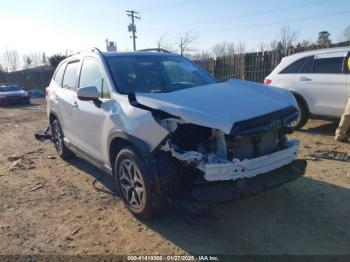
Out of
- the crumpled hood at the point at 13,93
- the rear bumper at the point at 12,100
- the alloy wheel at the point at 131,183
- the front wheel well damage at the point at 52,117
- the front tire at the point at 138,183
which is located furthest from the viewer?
the crumpled hood at the point at 13,93

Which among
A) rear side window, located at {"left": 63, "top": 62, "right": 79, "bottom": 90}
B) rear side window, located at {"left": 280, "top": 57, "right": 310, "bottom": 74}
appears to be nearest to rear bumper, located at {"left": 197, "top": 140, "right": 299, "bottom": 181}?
rear side window, located at {"left": 63, "top": 62, "right": 79, "bottom": 90}

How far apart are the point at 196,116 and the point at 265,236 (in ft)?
4.71

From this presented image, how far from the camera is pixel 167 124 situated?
12.9 feet

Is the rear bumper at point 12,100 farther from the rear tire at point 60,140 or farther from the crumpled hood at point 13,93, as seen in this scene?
the rear tire at point 60,140

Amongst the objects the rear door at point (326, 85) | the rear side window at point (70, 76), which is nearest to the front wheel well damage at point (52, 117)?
the rear side window at point (70, 76)

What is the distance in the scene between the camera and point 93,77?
527cm

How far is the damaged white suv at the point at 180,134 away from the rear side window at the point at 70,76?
Result: 970mm

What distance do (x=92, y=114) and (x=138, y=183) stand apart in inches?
53.6

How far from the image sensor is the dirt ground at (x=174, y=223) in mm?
3762

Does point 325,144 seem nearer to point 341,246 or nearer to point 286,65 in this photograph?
point 286,65

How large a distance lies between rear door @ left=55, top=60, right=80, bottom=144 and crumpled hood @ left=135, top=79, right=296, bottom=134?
2114 millimetres

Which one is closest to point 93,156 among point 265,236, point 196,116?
point 196,116

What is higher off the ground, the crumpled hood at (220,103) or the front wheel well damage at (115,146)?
the crumpled hood at (220,103)

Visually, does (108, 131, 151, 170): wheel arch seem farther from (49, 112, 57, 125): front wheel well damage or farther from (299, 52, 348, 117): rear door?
(299, 52, 348, 117): rear door
